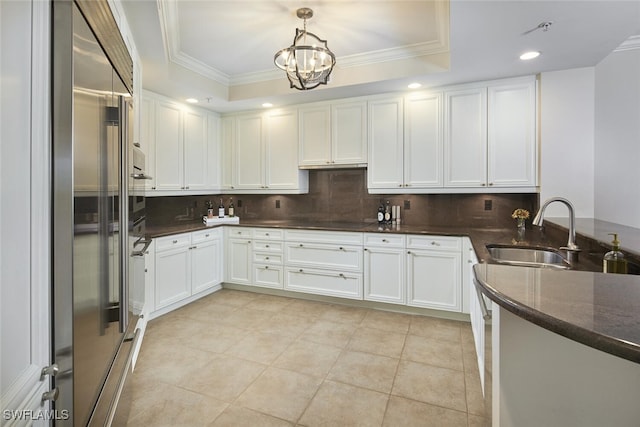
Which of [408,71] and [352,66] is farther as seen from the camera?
[352,66]

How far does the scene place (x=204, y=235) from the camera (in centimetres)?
415

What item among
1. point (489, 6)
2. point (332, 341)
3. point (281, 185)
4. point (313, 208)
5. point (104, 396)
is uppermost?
point (489, 6)

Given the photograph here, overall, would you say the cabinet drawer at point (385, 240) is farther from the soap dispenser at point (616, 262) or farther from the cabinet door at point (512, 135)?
the soap dispenser at point (616, 262)

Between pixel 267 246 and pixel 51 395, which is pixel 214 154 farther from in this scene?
pixel 51 395

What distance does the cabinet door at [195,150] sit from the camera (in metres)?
A: 4.26

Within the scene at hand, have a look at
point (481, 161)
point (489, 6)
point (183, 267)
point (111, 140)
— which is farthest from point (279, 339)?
point (489, 6)

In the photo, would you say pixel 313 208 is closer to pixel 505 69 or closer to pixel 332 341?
pixel 332 341

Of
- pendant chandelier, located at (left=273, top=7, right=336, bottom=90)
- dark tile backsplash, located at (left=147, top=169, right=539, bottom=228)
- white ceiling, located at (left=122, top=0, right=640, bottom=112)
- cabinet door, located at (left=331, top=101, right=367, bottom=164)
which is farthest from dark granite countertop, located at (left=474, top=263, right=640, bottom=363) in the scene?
cabinet door, located at (left=331, top=101, right=367, bottom=164)

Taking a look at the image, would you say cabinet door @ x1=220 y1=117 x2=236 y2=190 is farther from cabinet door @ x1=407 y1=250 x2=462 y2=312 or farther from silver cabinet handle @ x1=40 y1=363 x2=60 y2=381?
silver cabinet handle @ x1=40 y1=363 x2=60 y2=381

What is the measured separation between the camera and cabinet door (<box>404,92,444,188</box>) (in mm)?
3656

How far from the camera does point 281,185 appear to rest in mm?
4520

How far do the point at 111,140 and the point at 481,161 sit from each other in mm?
3340

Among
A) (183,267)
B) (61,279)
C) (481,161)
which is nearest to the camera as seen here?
(61,279)

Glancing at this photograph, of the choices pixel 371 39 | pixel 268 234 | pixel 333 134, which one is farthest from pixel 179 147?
pixel 371 39
